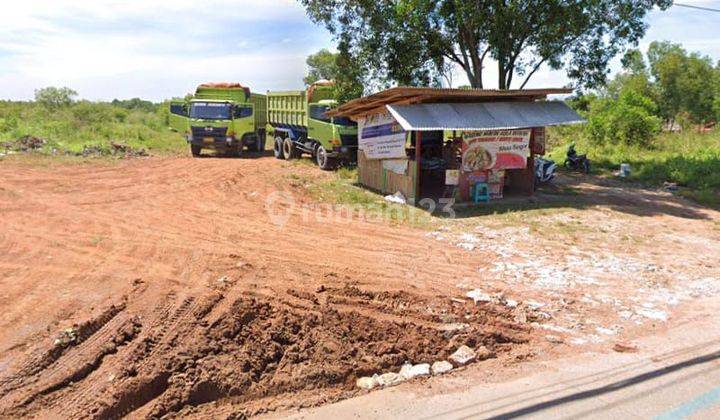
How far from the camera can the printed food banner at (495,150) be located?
41.3 ft

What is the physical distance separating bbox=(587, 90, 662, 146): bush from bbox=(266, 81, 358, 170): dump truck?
1059 centimetres

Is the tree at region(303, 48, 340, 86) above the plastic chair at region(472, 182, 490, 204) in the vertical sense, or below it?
above

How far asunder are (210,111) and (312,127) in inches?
206

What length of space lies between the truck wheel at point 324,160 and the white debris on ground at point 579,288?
9.72 meters

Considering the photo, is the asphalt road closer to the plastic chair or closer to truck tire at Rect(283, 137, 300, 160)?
the plastic chair

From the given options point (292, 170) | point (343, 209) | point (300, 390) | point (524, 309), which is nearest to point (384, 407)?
point (300, 390)

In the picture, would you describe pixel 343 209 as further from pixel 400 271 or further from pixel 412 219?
pixel 400 271

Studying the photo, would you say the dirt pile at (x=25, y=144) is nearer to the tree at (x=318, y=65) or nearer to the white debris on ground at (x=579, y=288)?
the white debris on ground at (x=579, y=288)

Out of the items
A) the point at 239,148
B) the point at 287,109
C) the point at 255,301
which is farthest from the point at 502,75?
the point at 255,301

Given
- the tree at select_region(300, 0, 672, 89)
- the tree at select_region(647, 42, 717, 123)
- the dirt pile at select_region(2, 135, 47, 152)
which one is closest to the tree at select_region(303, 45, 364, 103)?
the tree at select_region(300, 0, 672, 89)

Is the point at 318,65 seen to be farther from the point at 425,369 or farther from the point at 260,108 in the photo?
the point at 425,369

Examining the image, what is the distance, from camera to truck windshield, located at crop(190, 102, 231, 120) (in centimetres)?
2150

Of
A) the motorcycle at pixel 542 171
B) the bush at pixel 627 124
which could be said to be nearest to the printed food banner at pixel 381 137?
the motorcycle at pixel 542 171

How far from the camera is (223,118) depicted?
71.3 ft
